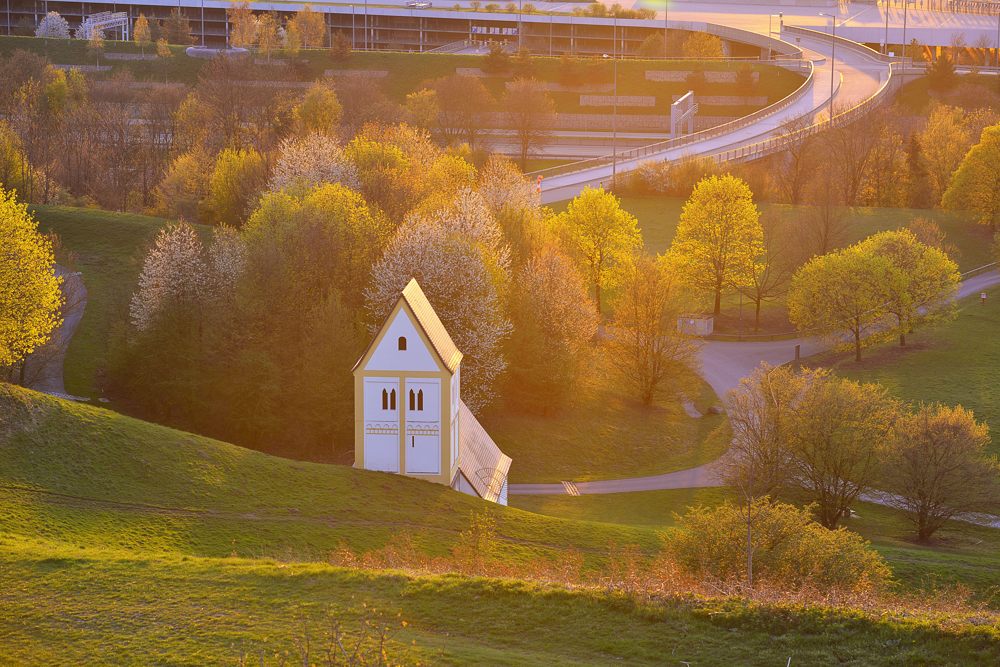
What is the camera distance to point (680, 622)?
90.1 feet

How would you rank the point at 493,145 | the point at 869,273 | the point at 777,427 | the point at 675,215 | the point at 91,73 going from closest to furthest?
1. the point at 777,427
2. the point at 869,273
3. the point at 675,215
4. the point at 493,145
5. the point at 91,73

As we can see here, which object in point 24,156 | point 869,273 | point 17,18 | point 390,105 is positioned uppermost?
point 17,18

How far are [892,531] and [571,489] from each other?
1292cm

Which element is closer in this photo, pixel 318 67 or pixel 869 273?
pixel 869 273

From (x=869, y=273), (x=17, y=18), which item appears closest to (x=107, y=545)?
→ (x=869, y=273)

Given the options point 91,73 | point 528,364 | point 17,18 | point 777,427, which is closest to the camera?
point 777,427

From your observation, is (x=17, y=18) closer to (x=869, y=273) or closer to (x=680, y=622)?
(x=869, y=273)

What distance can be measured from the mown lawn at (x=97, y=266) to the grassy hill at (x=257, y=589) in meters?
18.2

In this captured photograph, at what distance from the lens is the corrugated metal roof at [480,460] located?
48.7 metres

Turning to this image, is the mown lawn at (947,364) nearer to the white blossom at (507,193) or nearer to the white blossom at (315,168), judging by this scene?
the white blossom at (507,193)

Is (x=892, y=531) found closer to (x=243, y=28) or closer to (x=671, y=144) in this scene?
(x=671, y=144)

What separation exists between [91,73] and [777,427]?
10485 centimetres

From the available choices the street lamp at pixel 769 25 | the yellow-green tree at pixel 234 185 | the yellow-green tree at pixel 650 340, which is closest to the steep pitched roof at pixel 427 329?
the yellow-green tree at pixel 650 340

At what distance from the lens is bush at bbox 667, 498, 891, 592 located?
33406 millimetres
